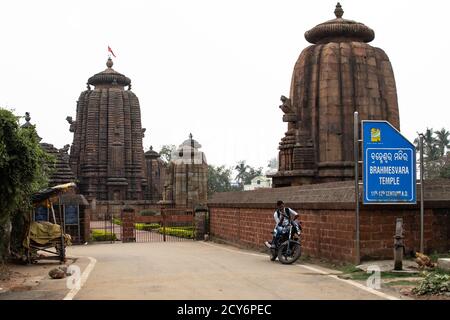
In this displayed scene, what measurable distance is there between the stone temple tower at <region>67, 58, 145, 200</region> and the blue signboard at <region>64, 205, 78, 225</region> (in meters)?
26.2

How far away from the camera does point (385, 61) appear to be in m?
21.8

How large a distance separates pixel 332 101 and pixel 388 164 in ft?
31.9

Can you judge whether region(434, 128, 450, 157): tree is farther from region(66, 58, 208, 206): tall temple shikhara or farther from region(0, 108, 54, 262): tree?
region(0, 108, 54, 262): tree

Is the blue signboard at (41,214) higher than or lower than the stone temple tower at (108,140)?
lower

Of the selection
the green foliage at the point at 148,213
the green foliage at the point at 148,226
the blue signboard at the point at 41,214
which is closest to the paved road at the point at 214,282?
the blue signboard at the point at 41,214

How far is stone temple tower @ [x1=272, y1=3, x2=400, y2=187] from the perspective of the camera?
67.8 feet

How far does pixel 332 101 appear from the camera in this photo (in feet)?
68.4

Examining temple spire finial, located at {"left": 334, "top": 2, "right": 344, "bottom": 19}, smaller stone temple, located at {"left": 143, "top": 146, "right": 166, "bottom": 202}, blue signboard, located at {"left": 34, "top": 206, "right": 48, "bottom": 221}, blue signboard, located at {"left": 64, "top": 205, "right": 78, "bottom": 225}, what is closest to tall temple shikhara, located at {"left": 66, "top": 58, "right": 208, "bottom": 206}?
smaller stone temple, located at {"left": 143, "top": 146, "right": 166, "bottom": 202}

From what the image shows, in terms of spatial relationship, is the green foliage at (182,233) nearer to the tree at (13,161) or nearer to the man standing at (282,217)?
the man standing at (282,217)

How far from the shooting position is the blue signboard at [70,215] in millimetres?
25028

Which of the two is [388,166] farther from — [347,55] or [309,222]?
[347,55]

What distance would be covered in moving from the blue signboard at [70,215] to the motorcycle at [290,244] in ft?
47.3
